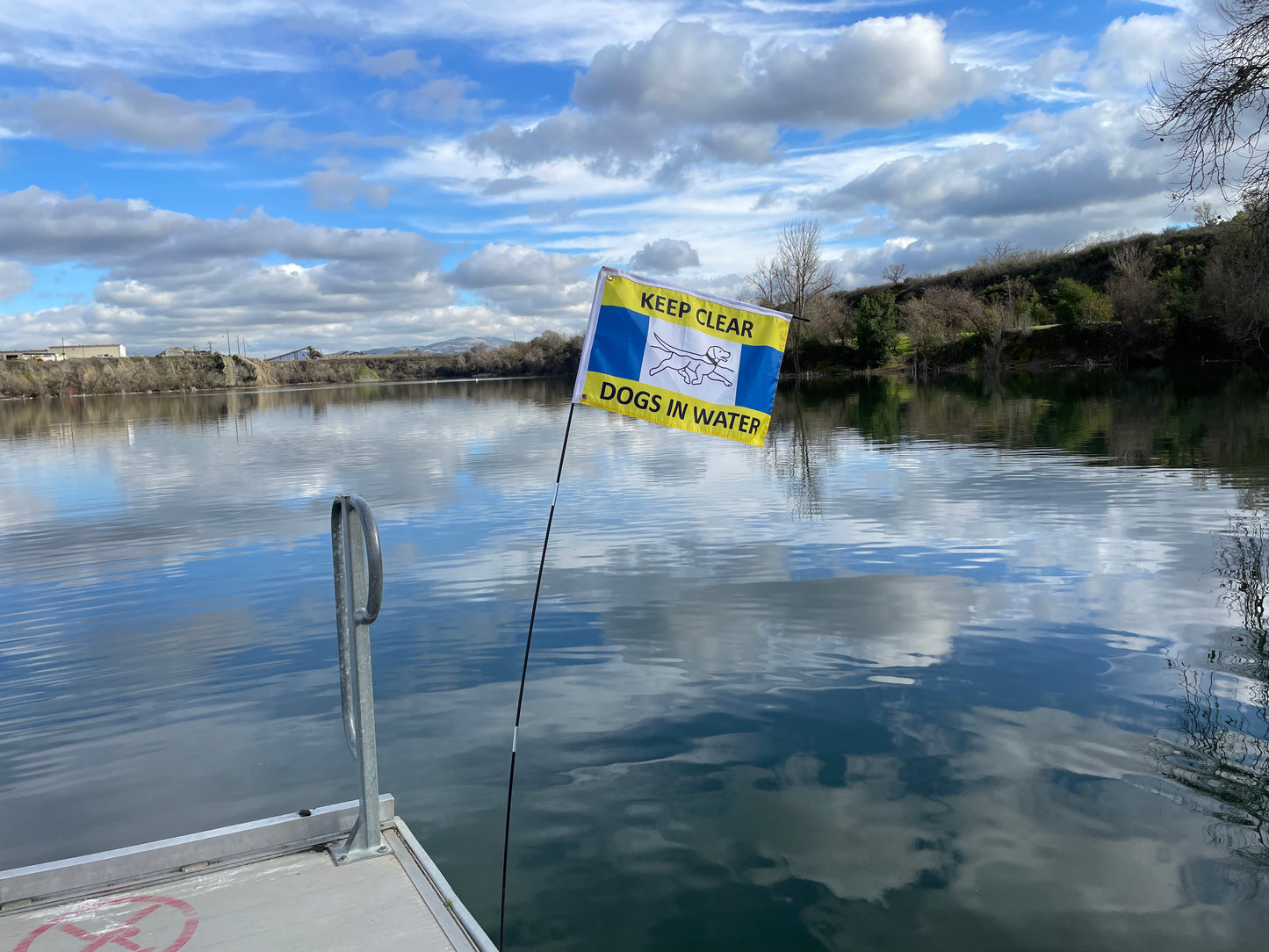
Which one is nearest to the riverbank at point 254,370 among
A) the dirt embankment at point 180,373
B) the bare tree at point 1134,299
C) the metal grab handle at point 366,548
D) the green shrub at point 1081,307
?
the dirt embankment at point 180,373

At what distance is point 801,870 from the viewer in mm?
4484

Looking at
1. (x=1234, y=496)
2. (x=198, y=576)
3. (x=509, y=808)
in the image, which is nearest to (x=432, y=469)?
(x=198, y=576)

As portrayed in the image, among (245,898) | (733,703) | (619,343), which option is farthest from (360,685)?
(733,703)

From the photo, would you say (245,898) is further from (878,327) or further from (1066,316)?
(878,327)

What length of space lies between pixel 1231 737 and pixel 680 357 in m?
4.17

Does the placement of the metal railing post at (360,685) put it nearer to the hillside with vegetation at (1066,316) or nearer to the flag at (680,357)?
the flag at (680,357)

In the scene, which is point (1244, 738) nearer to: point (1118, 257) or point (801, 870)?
point (801, 870)

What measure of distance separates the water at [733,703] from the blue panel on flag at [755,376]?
218 centimetres

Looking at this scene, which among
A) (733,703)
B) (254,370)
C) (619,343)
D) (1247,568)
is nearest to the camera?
(619,343)

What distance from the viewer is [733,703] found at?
651cm

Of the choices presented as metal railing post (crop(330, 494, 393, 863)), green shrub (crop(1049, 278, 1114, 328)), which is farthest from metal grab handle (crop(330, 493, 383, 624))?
green shrub (crop(1049, 278, 1114, 328))

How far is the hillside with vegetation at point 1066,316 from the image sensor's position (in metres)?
53.8

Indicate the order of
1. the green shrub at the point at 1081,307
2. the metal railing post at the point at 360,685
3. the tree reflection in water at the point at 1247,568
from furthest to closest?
the green shrub at the point at 1081,307, the tree reflection in water at the point at 1247,568, the metal railing post at the point at 360,685

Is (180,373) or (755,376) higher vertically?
(755,376)
